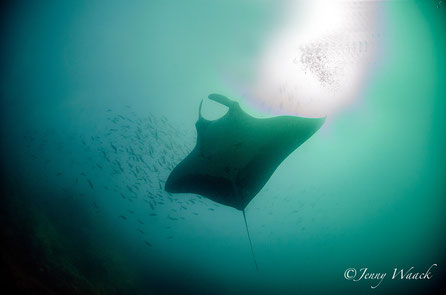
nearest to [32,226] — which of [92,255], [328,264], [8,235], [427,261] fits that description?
[8,235]

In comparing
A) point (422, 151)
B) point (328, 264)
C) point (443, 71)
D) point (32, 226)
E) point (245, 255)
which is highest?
point (443, 71)

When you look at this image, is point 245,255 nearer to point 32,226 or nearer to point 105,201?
point 105,201

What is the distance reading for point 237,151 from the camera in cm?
401

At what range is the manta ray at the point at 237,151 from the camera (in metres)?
3.76

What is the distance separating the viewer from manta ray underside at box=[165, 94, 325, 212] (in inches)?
148

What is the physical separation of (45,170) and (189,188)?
17.8 metres

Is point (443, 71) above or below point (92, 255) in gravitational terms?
above

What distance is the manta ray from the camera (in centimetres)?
376

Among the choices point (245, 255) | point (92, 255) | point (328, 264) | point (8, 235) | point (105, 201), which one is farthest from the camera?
point (328, 264)

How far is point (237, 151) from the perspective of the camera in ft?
13.2

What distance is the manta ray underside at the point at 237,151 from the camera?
3.76 meters

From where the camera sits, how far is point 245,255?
90.7ft

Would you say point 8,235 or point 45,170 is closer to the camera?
point 8,235

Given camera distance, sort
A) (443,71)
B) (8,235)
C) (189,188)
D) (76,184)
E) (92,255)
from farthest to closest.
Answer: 1. (76,184)
2. (443,71)
3. (92,255)
4. (8,235)
5. (189,188)
